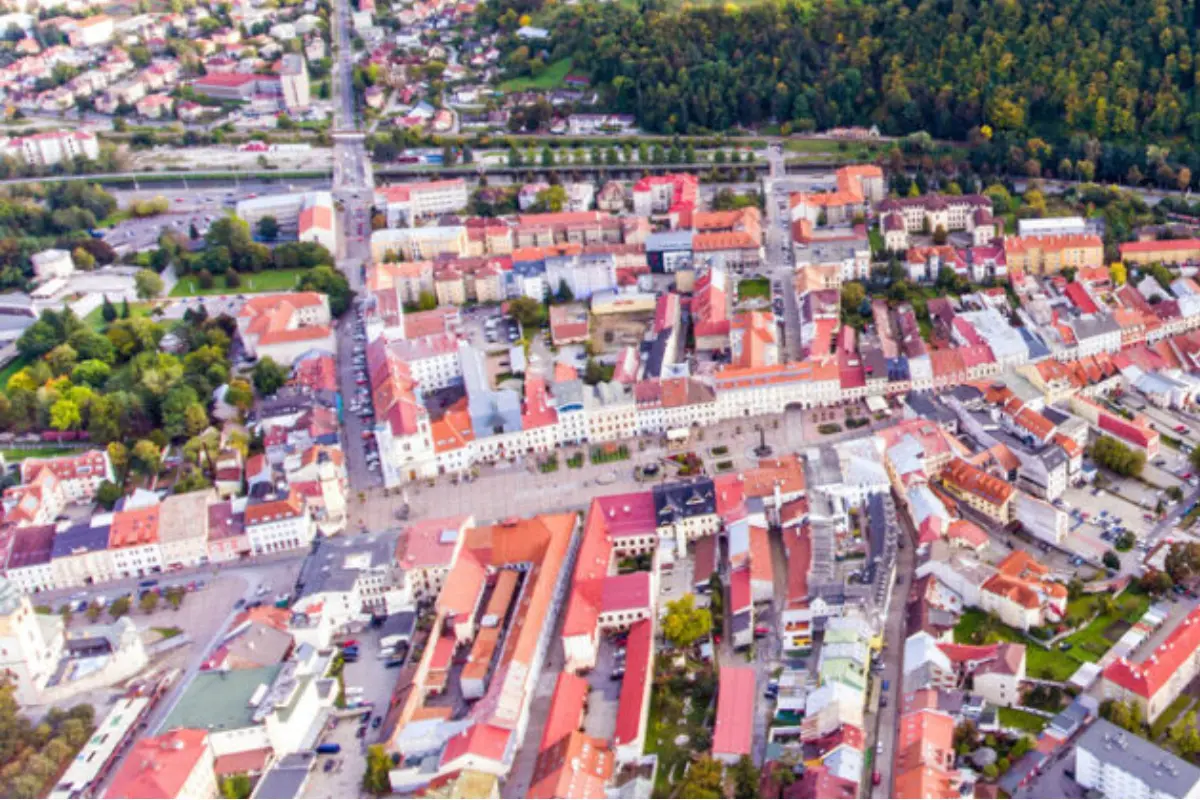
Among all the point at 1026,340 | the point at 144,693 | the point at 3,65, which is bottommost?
the point at 144,693

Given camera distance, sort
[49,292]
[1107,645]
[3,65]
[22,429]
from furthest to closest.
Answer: [3,65] → [49,292] → [22,429] → [1107,645]

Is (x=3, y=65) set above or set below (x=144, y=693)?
above

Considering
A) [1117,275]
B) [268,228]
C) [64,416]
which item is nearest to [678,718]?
[64,416]

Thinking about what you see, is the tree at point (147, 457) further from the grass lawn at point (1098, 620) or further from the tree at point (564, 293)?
the grass lawn at point (1098, 620)

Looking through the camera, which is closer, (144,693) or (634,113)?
(144,693)

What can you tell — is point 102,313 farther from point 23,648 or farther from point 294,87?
point 294,87

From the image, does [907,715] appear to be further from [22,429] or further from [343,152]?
[343,152]

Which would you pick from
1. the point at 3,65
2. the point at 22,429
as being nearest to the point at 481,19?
the point at 3,65

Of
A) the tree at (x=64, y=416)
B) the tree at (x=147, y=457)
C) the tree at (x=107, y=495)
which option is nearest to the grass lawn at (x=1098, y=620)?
the tree at (x=147, y=457)
